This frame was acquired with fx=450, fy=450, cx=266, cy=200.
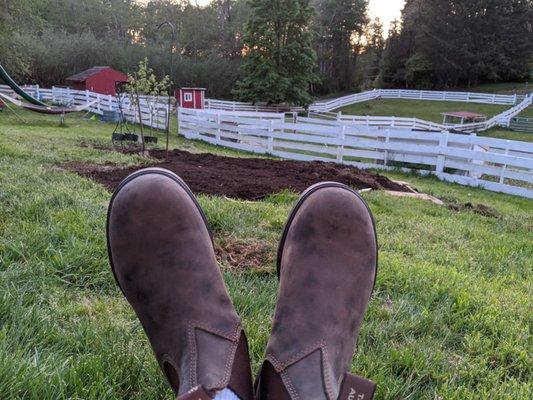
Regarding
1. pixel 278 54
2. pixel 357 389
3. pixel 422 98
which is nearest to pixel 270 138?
pixel 357 389

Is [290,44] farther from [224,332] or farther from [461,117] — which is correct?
[224,332]

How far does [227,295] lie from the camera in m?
1.15

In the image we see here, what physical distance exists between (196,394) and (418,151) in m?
7.55

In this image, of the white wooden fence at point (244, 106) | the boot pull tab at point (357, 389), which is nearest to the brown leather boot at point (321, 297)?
the boot pull tab at point (357, 389)

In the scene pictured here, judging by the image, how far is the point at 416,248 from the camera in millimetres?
2512

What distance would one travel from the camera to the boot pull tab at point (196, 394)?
2.72ft

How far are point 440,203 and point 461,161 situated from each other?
3.22 meters

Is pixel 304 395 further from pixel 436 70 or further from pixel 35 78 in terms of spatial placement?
pixel 436 70

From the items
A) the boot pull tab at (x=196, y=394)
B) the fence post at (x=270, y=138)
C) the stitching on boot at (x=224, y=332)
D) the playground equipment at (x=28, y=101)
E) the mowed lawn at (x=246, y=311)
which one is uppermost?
the playground equipment at (x=28, y=101)

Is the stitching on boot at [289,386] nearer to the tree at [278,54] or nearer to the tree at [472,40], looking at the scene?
the tree at [278,54]

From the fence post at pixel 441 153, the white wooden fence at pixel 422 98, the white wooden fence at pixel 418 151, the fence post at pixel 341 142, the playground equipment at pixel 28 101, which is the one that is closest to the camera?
the playground equipment at pixel 28 101

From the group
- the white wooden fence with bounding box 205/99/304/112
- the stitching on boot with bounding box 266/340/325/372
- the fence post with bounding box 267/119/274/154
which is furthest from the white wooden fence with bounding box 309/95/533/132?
the stitching on boot with bounding box 266/340/325/372

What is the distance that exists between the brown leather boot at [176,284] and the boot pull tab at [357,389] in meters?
0.21

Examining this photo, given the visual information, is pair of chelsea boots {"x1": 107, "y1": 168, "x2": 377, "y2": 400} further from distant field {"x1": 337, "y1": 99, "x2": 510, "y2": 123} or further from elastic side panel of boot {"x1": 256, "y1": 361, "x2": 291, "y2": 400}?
distant field {"x1": 337, "y1": 99, "x2": 510, "y2": 123}
